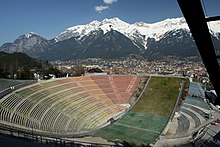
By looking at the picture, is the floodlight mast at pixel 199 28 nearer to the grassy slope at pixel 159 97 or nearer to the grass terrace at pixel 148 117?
the grass terrace at pixel 148 117

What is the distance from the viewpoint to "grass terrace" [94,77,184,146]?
22.8 m

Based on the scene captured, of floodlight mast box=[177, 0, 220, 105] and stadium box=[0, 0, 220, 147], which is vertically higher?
floodlight mast box=[177, 0, 220, 105]

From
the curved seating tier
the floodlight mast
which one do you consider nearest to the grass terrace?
the curved seating tier

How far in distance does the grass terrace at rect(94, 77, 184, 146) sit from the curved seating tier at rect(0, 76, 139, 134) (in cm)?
231

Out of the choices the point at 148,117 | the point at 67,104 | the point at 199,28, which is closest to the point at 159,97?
the point at 148,117

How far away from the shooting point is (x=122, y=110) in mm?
32969

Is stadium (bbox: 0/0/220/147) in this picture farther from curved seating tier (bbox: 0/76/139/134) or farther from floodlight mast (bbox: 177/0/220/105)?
floodlight mast (bbox: 177/0/220/105)

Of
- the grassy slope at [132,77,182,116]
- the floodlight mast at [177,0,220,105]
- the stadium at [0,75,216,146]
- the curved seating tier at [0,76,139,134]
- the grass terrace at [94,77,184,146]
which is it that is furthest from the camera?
the grassy slope at [132,77,182,116]

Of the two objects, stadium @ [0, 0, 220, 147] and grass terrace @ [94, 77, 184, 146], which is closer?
stadium @ [0, 0, 220, 147]

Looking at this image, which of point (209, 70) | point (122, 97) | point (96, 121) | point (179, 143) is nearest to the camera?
point (209, 70)

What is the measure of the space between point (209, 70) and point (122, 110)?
87.6 feet

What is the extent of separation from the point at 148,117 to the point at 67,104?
10.3m

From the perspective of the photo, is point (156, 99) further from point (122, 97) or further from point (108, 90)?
point (108, 90)

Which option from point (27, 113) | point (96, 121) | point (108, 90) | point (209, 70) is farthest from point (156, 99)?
point (209, 70)
